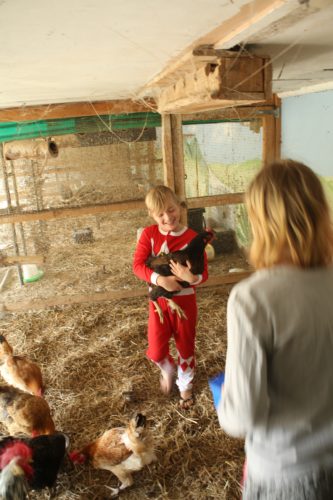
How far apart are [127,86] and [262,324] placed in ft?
6.61

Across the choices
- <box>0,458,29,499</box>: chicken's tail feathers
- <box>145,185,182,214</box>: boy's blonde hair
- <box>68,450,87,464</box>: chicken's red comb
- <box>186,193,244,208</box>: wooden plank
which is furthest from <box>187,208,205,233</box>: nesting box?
<box>0,458,29,499</box>: chicken's tail feathers

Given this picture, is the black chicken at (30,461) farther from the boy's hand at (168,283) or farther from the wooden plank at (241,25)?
the wooden plank at (241,25)

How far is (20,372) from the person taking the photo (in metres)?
2.25

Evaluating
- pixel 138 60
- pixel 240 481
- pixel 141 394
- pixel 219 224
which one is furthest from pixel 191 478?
pixel 219 224

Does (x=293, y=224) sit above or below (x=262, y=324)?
above

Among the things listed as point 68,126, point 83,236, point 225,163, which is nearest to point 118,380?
point 68,126

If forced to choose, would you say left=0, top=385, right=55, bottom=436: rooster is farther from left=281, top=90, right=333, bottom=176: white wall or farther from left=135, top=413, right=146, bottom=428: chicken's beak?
left=281, top=90, right=333, bottom=176: white wall

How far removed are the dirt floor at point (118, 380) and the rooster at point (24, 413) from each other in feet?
0.75

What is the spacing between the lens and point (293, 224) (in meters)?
0.76

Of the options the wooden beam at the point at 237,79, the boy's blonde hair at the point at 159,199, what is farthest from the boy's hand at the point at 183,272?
the wooden beam at the point at 237,79

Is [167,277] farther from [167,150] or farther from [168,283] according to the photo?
[167,150]

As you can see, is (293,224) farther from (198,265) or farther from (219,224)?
(219,224)

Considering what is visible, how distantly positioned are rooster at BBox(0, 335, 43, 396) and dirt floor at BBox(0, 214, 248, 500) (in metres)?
0.17

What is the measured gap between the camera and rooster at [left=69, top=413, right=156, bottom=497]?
1.66 m
